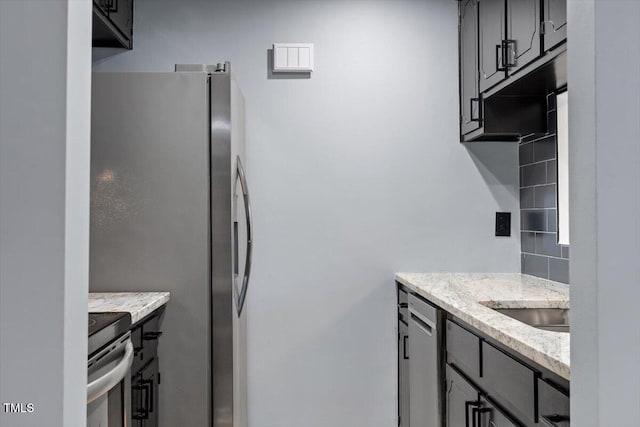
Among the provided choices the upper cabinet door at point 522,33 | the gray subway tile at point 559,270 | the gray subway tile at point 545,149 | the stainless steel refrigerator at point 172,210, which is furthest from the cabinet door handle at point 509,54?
the stainless steel refrigerator at point 172,210

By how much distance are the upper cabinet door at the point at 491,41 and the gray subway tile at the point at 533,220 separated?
0.71 meters

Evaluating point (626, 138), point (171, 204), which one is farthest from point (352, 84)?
point (626, 138)

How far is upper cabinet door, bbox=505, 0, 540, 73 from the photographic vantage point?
6.35 ft

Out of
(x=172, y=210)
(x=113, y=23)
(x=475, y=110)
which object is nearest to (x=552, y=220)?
(x=475, y=110)

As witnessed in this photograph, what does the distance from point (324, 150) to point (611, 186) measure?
2.16 metres

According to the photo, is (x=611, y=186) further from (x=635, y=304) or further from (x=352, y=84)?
(x=352, y=84)

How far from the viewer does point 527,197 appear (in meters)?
2.81

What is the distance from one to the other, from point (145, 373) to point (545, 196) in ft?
6.65

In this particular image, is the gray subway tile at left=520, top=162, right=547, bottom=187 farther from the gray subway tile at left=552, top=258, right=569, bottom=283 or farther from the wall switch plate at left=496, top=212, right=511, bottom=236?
the gray subway tile at left=552, top=258, right=569, bottom=283

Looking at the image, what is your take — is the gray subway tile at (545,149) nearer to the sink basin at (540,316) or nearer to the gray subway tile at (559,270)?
the gray subway tile at (559,270)

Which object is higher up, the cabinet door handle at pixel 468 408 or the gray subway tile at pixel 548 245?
the gray subway tile at pixel 548 245

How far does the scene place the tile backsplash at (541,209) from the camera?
2494 millimetres

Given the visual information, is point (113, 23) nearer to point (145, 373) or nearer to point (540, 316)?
point (145, 373)

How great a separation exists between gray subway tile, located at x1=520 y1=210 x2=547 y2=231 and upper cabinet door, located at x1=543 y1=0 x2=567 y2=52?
1.03m
